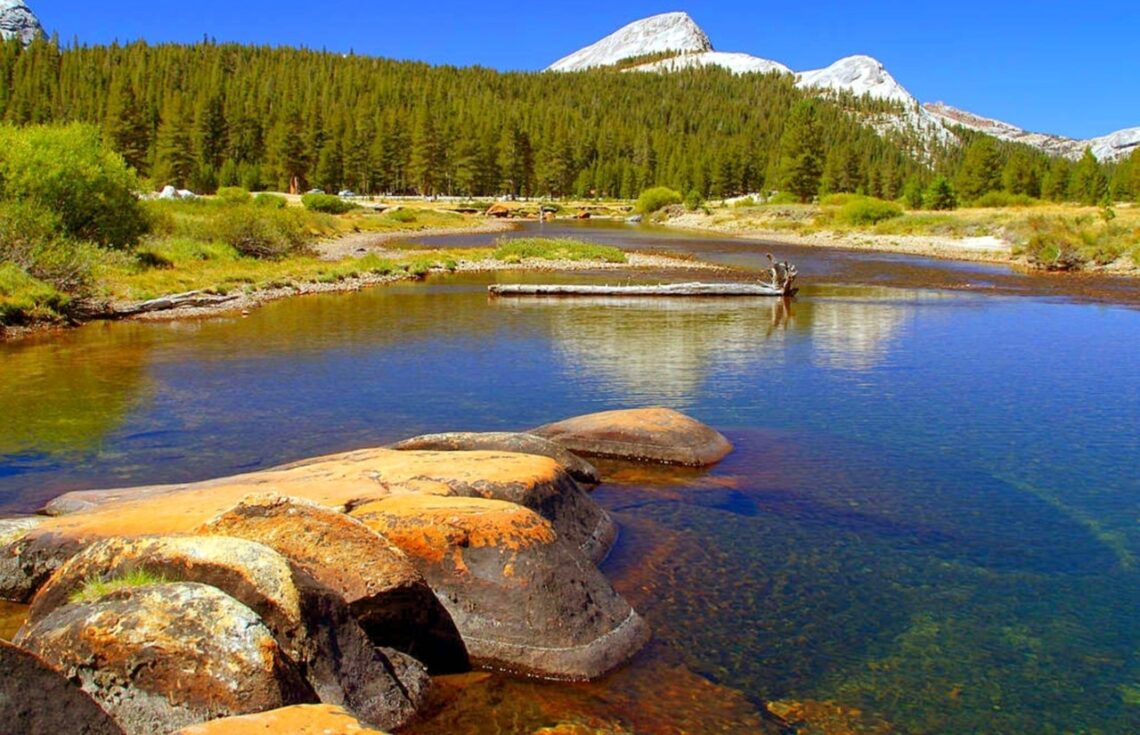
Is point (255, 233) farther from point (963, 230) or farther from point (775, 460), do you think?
point (963, 230)

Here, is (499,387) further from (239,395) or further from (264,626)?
(264,626)

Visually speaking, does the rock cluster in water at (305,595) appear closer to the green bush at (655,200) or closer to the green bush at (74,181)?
the green bush at (74,181)

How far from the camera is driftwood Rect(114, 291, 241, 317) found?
30.9m

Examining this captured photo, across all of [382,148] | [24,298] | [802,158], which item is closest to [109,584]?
[24,298]

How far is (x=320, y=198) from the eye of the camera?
3782 inches

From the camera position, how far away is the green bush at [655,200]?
140 m

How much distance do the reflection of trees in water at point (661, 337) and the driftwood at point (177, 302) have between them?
10.8 metres

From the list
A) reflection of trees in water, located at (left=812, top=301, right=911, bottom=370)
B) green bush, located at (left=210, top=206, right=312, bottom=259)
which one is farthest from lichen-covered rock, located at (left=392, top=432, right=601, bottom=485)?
green bush, located at (left=210, top=206, right=312, bottom=259)

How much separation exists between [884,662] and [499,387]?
13012 mm

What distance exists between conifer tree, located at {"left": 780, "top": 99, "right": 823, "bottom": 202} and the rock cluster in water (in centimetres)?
12240

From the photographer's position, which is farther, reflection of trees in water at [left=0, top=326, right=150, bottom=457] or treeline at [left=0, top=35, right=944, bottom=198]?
treeline at [left=0, top=35, right=944, bottom=198]

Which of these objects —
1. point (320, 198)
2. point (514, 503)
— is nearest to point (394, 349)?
point (514, 503)

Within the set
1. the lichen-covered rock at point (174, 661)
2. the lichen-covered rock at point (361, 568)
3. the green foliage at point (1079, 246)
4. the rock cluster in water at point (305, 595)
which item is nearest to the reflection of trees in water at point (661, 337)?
the rock cluster in water at point (305, 595)

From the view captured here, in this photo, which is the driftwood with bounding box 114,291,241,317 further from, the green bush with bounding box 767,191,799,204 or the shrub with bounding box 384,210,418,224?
the green bush with bounding box 767,191,799,204
